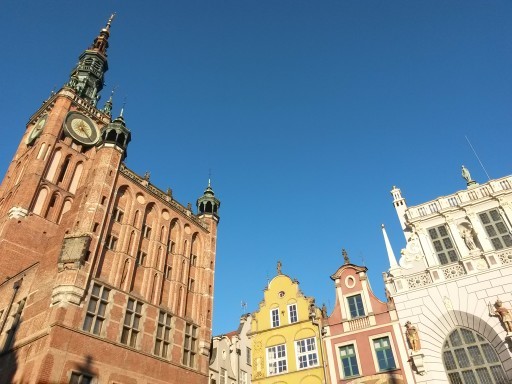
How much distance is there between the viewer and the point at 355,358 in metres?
24.4

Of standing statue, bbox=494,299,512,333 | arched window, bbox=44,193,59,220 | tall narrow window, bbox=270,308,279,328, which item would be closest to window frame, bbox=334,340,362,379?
tall narrow window, bbox=270,308,279,328

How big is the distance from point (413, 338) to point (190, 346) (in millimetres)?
14336

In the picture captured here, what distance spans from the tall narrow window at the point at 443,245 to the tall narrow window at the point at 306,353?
10.3m

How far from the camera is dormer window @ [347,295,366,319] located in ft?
85.0

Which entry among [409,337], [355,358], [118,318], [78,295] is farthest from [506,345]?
[78,295]

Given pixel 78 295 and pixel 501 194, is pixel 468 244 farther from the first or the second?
pixel 78 295

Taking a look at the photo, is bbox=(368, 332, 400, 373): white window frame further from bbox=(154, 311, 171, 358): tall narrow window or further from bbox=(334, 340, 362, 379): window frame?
bbox=(154, 311, 171, 358): tall narrow window

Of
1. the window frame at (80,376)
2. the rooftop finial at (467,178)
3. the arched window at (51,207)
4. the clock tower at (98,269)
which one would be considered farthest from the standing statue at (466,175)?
the arched window at (51,207)

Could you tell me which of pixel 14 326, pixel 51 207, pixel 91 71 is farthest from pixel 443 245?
pixel 91 71

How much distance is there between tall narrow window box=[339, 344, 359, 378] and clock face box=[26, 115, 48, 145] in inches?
1324

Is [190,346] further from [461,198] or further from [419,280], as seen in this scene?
[461,198]

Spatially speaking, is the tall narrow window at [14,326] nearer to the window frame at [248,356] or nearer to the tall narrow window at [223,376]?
the tall narrow window at [223,376]

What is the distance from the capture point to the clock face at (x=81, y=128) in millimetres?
38750

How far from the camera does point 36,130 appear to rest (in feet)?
129
